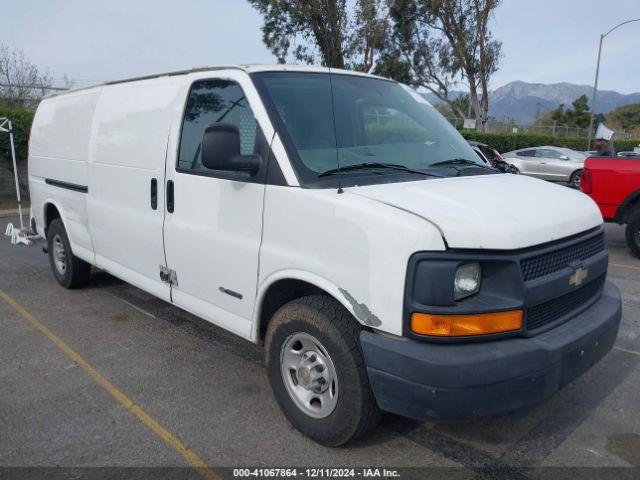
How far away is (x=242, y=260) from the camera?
3402mm

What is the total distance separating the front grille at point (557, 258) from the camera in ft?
8.83

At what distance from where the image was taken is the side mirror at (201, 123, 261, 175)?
3.11 meters

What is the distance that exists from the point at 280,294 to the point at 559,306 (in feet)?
5.08

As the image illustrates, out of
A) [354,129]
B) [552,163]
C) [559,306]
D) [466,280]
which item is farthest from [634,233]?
[552,163]

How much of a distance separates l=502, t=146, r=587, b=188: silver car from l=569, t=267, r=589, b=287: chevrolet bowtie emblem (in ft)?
57.4

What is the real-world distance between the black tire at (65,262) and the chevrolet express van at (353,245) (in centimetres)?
155

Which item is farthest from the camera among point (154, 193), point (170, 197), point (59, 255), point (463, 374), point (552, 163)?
point (552, 163)

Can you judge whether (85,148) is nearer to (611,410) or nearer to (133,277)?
(133,277)

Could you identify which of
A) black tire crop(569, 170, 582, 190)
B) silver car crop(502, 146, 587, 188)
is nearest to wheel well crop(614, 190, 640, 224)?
silver car crop(502, 146, 587, 188)

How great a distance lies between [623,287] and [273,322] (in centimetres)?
503

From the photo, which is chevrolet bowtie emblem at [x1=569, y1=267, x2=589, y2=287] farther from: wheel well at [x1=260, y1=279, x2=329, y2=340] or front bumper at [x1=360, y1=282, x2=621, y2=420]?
wheel well at [x1=260, y1=279, x2=329, y2=340]

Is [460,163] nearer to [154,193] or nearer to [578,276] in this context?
[578,276]

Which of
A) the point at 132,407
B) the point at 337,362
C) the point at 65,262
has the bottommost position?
the point at 132,407

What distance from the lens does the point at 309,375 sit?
3086 millimetres
